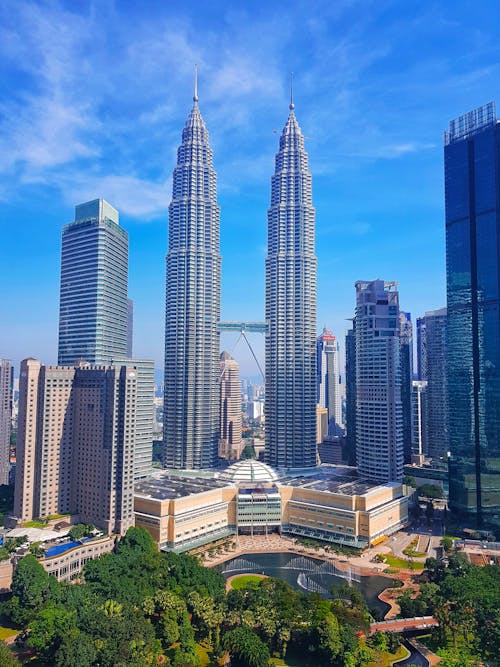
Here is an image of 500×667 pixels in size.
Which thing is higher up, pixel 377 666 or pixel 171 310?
pixel 171 310

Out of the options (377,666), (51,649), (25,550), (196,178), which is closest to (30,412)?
(25,550)

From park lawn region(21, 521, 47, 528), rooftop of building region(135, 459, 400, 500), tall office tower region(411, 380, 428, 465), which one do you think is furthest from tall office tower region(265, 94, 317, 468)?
park lawn region(21, 521, 47, 528)

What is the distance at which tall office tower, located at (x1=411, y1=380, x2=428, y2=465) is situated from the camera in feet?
451

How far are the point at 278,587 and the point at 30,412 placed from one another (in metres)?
44.5

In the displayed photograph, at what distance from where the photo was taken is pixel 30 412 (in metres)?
76.0

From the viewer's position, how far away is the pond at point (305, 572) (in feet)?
198

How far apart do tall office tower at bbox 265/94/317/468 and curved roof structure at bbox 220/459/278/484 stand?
16.2m

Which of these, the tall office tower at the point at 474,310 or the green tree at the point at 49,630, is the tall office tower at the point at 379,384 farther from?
the green tree at the point at 49,630

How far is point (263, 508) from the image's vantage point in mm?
83125

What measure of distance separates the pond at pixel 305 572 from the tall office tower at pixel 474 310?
29.4m

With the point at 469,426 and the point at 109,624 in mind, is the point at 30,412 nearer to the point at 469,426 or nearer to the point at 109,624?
the point at 109,624

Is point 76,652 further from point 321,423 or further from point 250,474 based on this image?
point 321,423

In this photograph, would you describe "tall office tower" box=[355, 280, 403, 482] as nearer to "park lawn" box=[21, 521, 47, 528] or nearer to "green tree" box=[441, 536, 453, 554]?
"green tree" box=[441, 536, 453, 554]

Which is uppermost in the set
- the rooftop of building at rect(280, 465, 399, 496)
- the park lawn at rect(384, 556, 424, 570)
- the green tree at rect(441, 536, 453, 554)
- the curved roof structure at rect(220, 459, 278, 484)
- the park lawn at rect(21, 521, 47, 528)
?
the curved roof structure at rect(220, 459, 278, 484)
